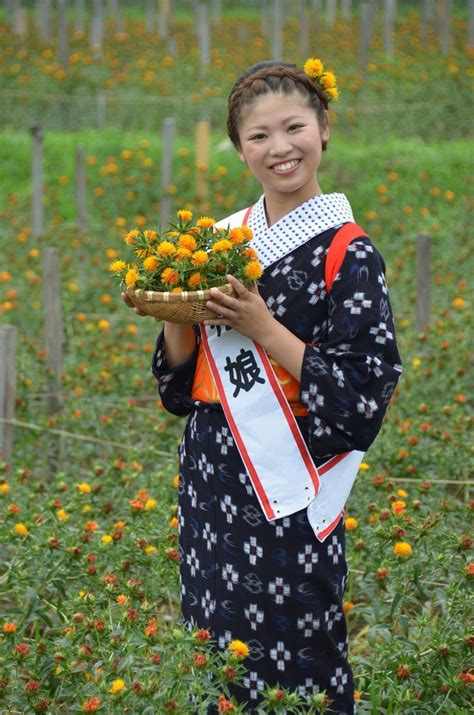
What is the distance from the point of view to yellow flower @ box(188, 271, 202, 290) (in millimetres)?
1686

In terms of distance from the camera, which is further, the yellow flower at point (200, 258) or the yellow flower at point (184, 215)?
the yellow flower at point (184, 215)

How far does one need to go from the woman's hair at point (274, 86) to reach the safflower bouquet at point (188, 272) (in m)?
0.23

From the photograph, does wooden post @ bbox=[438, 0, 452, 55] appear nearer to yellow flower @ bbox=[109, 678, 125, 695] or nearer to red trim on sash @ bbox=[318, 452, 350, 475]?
red trim on sash @ bbox=[318, 452, 350, 475]

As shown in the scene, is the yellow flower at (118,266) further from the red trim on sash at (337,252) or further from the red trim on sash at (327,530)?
the red trim on sash at (327,530)

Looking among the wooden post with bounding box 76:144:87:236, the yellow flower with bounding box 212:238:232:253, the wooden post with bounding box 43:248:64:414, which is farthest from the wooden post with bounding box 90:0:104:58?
the yellow flower with bounding box 212:238:232:253

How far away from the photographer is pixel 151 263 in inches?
68.2

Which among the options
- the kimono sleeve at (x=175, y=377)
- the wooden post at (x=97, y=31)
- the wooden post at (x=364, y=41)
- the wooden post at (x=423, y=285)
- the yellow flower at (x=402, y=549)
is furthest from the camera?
the wooden post at (x=97, y=31)

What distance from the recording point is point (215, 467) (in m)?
1.87

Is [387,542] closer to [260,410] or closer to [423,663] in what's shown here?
[423,663]

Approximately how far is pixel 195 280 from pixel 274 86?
14.6 inches

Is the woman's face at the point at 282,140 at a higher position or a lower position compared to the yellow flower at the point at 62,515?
higher

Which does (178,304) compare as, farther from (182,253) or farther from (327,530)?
(327,530)

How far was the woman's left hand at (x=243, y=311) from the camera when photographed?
1.65 metres

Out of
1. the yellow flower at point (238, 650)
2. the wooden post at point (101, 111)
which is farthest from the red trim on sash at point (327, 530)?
the wooden post at point (101, 111)
